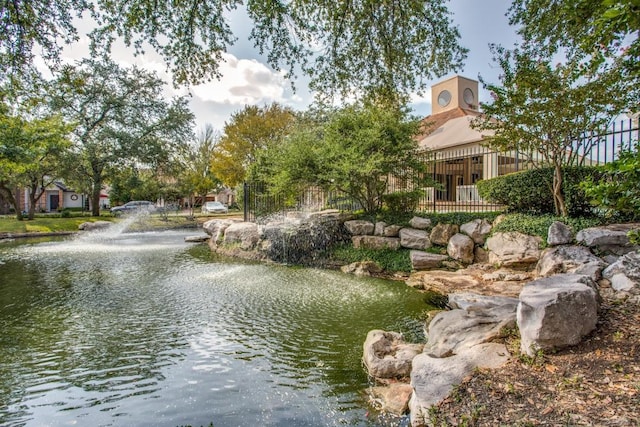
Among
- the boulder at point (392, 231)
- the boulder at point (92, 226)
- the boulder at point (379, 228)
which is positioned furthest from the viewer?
the boulder at point (92, 226)

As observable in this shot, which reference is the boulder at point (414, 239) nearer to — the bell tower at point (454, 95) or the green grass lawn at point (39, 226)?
the bell tower at point (454, 95)

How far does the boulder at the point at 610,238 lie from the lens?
5676 millimetres

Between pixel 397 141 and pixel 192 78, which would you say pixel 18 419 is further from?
pixel 397 141

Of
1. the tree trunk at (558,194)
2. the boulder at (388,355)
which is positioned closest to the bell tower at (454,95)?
the tree trunk at (558,194)

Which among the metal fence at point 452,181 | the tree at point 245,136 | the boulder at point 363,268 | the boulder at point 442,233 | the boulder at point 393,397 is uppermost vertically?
the tree at point 245,136

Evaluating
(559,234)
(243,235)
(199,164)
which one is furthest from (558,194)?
(199,164)

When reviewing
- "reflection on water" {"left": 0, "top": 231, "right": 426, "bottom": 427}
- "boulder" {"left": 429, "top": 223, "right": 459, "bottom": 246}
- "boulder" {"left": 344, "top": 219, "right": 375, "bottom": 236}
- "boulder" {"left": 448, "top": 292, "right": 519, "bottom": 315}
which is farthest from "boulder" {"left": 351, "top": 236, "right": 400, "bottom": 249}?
"boulder" {"left": 448, "top": 292, "right": 519, "bottom": 315}

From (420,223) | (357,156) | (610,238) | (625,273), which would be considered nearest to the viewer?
(625,273)

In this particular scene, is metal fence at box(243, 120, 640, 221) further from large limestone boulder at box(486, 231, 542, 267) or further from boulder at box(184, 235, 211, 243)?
boulder at box(184, 235, 211, 243)

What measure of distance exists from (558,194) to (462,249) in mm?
2245

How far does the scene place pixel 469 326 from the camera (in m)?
3.53

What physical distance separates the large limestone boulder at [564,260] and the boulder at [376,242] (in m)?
3.37

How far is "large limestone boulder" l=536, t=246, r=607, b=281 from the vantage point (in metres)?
5.73

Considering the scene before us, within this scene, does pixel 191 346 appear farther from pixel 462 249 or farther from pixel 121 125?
pixel 121 125
